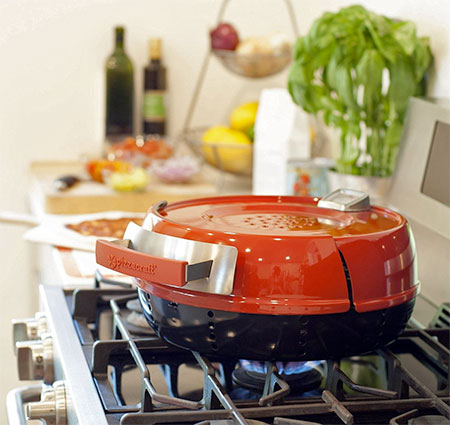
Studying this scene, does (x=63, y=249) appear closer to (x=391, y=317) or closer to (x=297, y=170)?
(x=297, y=170)

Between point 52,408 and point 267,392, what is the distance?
0.70 feet

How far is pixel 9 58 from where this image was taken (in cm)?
215

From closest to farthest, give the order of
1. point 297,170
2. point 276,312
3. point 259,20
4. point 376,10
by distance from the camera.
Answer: point 276,312 < point 297,170 < point 376,10 < point 259,20

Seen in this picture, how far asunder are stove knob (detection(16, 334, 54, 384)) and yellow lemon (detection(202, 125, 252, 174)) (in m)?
1.01

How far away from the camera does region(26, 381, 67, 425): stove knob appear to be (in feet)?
2.50

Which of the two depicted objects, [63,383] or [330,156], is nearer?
[63,383]

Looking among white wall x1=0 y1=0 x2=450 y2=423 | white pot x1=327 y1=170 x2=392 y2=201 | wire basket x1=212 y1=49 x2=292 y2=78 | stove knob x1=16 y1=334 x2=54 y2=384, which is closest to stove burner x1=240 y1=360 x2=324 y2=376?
stove knob x1=16 y1=334 x2=54 y2=384

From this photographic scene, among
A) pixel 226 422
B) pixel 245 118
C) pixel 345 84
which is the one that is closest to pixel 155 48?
pixel 245 118

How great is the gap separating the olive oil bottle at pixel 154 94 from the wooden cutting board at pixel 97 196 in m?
0.21

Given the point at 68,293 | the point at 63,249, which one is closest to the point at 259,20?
the point at 63,249

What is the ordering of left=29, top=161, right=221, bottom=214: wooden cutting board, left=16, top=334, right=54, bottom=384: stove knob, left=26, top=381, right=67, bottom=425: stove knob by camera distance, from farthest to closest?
left=29, top=161, right=221, bottom=214: wooden cutting board → left=16, top=334, right=54, bottom=384: stove knob → left=26, top=381, right=67, bottom=425: stove knob

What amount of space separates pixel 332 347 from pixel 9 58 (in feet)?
5.48

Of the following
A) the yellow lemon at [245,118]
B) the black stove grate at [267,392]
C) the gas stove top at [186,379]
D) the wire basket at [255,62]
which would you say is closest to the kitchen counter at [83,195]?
the yellow lemon at [245,118]

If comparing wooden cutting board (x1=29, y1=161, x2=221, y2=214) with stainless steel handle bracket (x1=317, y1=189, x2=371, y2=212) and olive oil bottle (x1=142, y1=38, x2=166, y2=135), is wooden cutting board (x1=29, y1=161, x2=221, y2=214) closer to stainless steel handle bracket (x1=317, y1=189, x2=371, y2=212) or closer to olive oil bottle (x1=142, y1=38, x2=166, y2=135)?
olive oil bottle (x1=142, y1=38, x2=166, y2=135)
